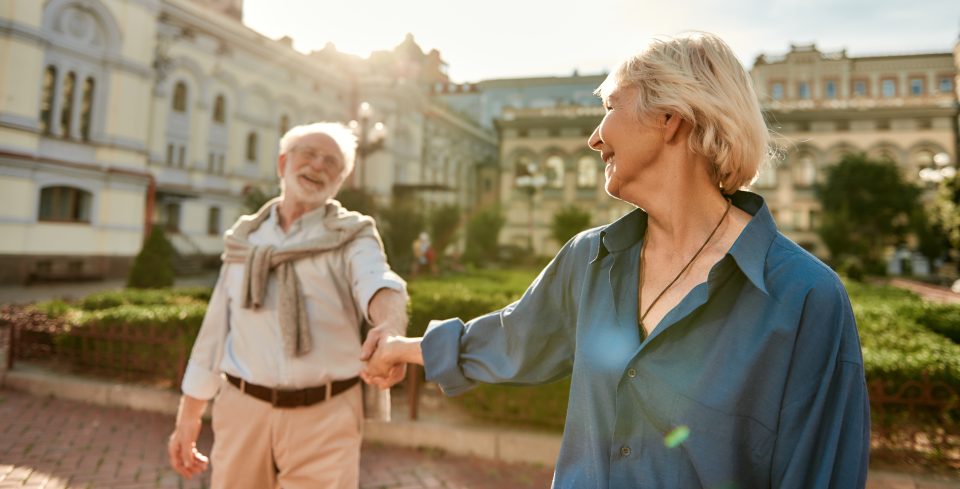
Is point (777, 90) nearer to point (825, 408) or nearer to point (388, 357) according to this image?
point (388, 357)

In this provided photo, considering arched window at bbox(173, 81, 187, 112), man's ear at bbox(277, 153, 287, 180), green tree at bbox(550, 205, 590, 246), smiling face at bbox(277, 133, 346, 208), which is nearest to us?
smiling face at bbox(277, 133, 346, 208)

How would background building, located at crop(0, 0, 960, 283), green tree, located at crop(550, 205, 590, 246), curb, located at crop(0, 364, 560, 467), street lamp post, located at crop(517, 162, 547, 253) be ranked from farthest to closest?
street lamp post, located at crop(517, 162, 547, 253) → green tree, located at crop(550, 205, 590, 246) → background building, located at crop(0, 0, 960, 283) → curb, located at crop(0, 364, 560, 467)

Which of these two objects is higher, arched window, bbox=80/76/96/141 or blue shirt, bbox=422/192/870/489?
arched window, bbox=80/76/96/141

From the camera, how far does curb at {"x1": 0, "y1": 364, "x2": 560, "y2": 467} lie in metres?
4.75

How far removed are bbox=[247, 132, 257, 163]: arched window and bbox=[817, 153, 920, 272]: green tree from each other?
1330 inches

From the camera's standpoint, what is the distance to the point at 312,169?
2.63 metres

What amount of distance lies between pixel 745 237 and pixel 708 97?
1.10 feet

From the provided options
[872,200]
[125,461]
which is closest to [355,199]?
[125,461]

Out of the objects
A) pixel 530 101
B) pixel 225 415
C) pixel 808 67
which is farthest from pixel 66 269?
pixel 808 67

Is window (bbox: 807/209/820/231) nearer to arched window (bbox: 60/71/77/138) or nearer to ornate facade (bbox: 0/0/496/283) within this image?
ornate facade (bbox: 0/0/496/283)

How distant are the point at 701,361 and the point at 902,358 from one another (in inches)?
176

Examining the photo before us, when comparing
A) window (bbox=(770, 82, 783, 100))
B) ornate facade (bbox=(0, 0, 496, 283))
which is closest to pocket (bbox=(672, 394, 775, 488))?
ornate facade (bbox=(0, 0, 496, 283))

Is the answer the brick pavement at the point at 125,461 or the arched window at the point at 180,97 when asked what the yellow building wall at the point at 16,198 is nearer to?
the arched window at the point at 180,97

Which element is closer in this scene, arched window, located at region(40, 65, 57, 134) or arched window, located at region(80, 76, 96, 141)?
arched window, located at region(40, 65, 57, 134)
